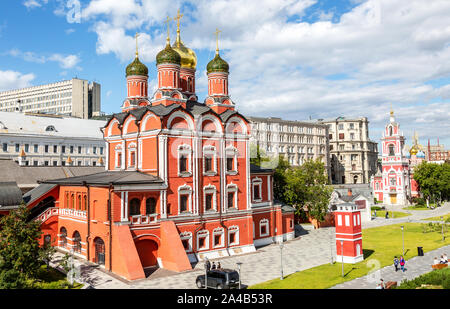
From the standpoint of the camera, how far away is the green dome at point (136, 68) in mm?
34406

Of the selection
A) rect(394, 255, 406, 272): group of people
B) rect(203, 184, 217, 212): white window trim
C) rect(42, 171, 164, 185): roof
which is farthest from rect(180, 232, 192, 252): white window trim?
rect(394, 255, 406, 272): group of people

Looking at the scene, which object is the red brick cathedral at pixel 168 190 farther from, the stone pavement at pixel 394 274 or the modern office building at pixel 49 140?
the modern office building at pixel 49 140

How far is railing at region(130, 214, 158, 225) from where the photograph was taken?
24.6 metres

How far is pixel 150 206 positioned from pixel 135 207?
111 centimetres

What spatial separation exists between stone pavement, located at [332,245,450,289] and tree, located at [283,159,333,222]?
553 inches

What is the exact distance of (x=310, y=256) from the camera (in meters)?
28.6

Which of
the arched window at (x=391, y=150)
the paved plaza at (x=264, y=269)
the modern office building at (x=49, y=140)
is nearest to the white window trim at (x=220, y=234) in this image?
the paved plaza at (x=264, y=269)

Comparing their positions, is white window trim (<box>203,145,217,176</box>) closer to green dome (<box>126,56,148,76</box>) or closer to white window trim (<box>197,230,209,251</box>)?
white window trim (<box>197,230,209,251</box>)

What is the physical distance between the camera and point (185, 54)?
35531 mm

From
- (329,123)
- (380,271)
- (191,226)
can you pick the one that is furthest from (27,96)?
(380,271)

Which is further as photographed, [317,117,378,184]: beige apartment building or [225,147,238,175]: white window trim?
[317,117,378,184]: beige apartment building

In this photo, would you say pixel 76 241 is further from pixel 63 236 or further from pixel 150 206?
pixel 150 206

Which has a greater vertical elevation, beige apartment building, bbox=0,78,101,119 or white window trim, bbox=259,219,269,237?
beige apartment building, bbox=0,78,101,119
